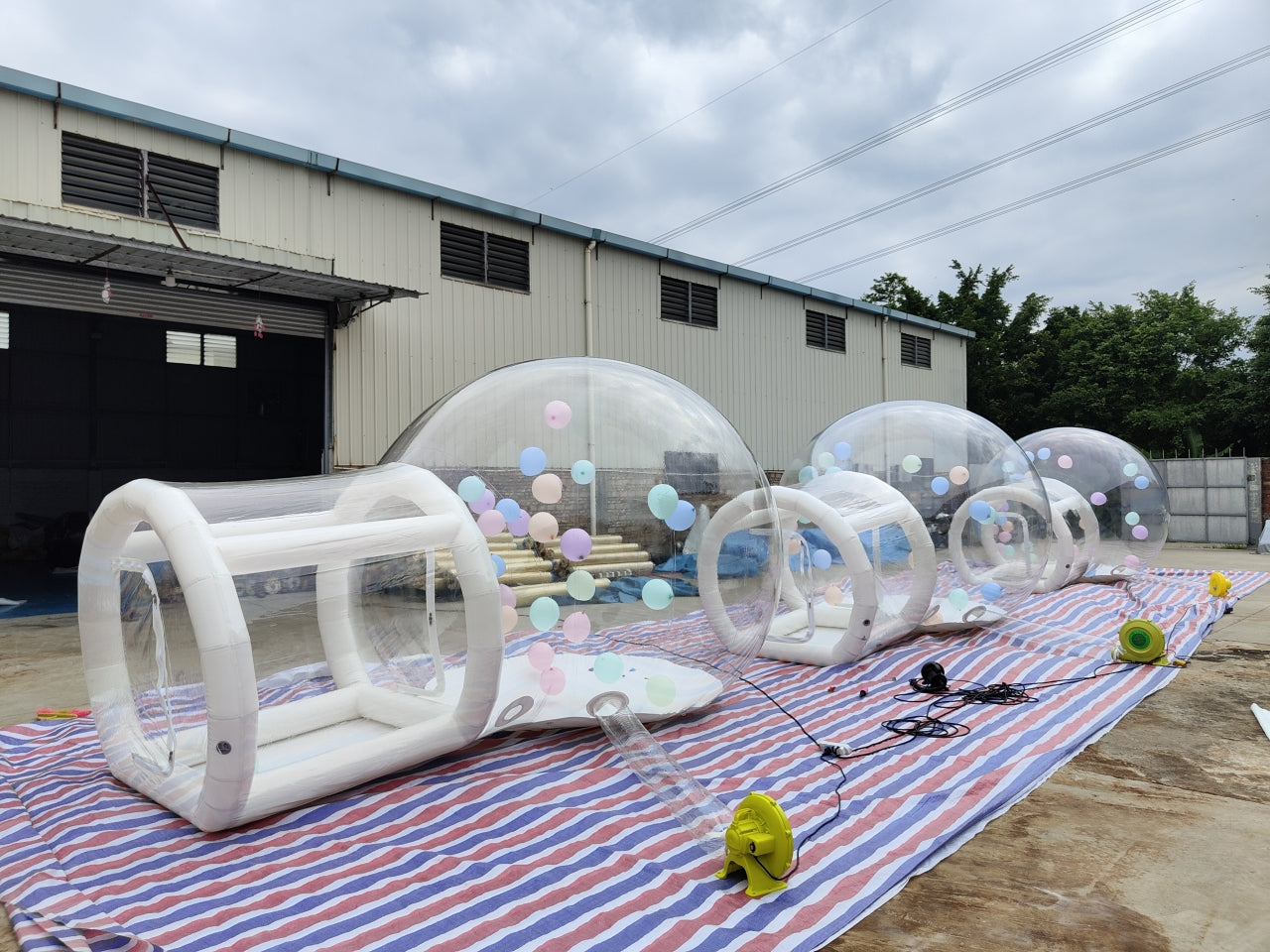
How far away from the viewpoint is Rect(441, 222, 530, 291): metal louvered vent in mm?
9211

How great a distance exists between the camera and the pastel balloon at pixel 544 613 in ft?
10.4

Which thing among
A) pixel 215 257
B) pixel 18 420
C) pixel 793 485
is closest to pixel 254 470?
pixel 18 420

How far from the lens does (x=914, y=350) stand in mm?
15961

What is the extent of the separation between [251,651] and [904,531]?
12.0 feet

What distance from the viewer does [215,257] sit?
6770 millimetres

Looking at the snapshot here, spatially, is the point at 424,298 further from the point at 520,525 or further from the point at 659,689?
the point at 659,689

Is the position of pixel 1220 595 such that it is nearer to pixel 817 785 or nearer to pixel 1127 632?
pixel 1127 632

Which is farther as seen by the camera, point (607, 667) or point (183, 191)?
point (183, 191)

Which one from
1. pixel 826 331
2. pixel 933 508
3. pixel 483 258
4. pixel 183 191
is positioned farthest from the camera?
pixel 826 331

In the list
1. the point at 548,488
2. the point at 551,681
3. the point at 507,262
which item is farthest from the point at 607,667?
the point at 507,262

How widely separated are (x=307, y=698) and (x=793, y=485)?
10.7ft

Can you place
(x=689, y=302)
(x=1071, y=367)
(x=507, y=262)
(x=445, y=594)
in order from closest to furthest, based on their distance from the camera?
1. (x=445, y=594)
2. (x=507, y=262)
3. (x=689, y=302)
4. (x=1071, y=367)

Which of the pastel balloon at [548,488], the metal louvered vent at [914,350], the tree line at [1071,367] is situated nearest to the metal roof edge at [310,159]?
the metal louvered vent at [914,350]

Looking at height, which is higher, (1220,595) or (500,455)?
(500,455)
